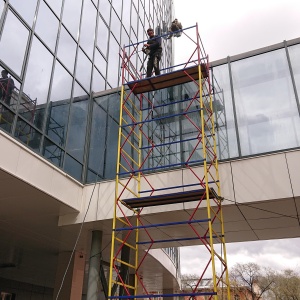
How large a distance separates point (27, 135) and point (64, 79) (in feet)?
10.4

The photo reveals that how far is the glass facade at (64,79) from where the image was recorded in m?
10.1

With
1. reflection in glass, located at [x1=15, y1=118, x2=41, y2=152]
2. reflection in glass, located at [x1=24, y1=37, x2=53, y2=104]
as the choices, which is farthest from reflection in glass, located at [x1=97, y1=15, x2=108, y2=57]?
reflection in glass, located at [x1=15, y1=118, x2=41, y2=152]

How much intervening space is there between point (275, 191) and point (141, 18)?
1602 cm

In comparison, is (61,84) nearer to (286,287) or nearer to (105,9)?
(105,9)

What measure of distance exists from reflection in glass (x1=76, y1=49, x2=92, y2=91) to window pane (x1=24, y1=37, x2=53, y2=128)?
1964 millimetres

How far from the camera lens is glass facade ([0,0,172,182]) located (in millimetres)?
10102

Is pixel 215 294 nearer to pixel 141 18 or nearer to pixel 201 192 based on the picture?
pixel 201 192

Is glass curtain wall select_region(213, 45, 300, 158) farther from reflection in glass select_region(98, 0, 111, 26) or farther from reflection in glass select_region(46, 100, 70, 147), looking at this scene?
reflection in glass select_region(98, 0, 111, 26)

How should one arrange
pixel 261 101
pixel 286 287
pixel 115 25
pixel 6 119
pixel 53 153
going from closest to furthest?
pixel 6 119
pixel 53 153
pixel 261 101
pixel 115 25
pixel 286 287

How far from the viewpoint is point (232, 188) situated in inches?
400

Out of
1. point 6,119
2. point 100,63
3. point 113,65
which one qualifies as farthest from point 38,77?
point 113,65

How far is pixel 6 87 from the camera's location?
9.66 m

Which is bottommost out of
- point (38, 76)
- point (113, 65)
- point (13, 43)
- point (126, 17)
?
point (38, 76)

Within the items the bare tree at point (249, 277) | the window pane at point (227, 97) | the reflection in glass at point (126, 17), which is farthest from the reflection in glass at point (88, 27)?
the bare tree at point (249, 277)
